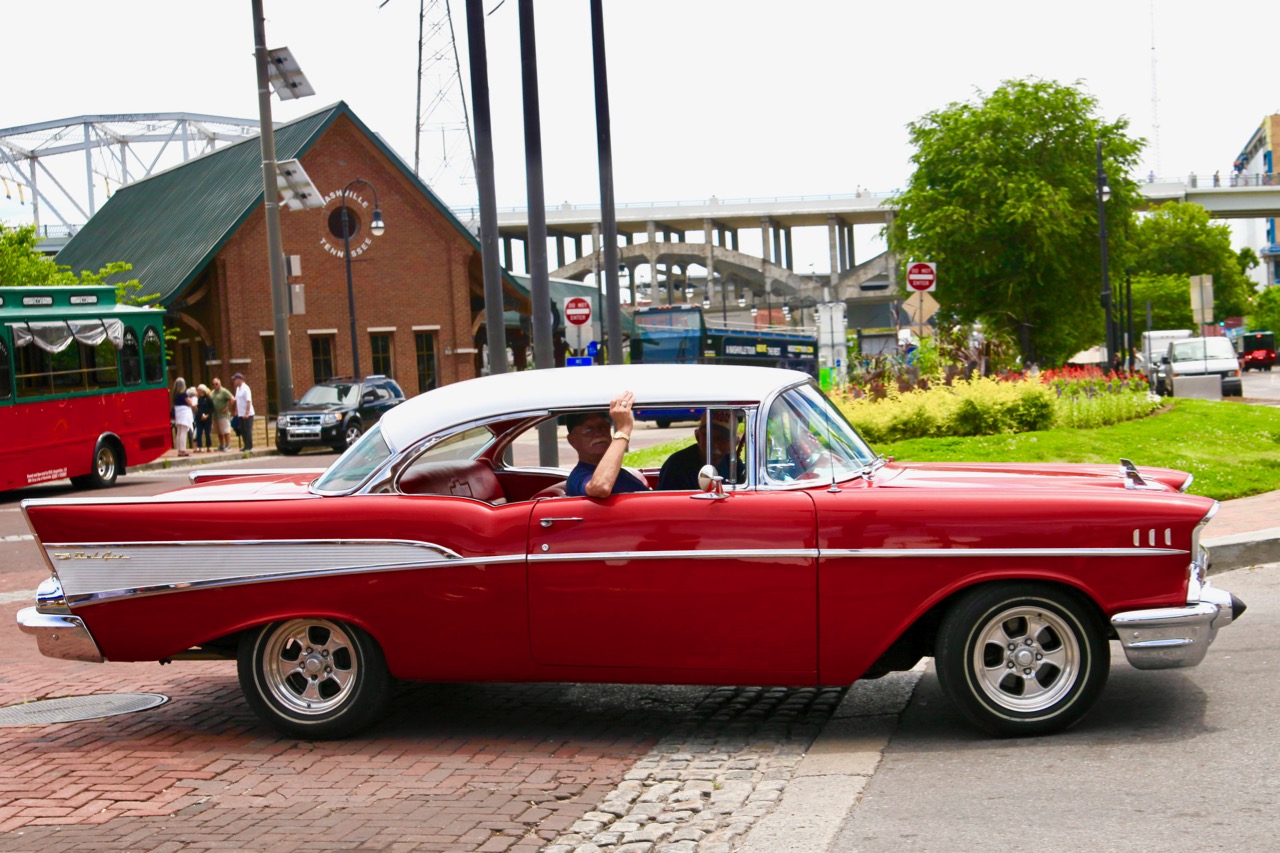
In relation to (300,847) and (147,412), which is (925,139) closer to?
(147,412)

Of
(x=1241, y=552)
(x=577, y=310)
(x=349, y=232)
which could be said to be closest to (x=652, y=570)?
(x=1241, y=552)

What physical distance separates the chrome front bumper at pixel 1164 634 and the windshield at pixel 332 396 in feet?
93.9

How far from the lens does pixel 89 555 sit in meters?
6.24

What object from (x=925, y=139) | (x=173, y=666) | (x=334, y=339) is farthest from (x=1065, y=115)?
(x=173, y=666)

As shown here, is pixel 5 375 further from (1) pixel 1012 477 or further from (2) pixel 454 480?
(1) pixel 1012 477

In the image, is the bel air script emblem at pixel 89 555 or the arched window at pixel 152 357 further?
the arched window at pixel 152 357

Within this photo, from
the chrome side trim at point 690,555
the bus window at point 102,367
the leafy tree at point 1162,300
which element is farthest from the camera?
the leafy tree at point 1162,300

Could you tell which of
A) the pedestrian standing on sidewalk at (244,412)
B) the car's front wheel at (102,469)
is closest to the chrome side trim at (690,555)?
the car's front wheel at (102,469)

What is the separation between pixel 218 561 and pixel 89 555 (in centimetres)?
63

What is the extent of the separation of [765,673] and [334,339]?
141ft

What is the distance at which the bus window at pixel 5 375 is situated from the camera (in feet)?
67.4

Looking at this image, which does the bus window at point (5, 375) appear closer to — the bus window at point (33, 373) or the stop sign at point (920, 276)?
the bus window at point (33, 373)

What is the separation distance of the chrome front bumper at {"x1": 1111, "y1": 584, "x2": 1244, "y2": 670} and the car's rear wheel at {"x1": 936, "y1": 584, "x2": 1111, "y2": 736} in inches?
5.0

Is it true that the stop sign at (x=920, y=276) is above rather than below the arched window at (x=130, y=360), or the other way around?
above
